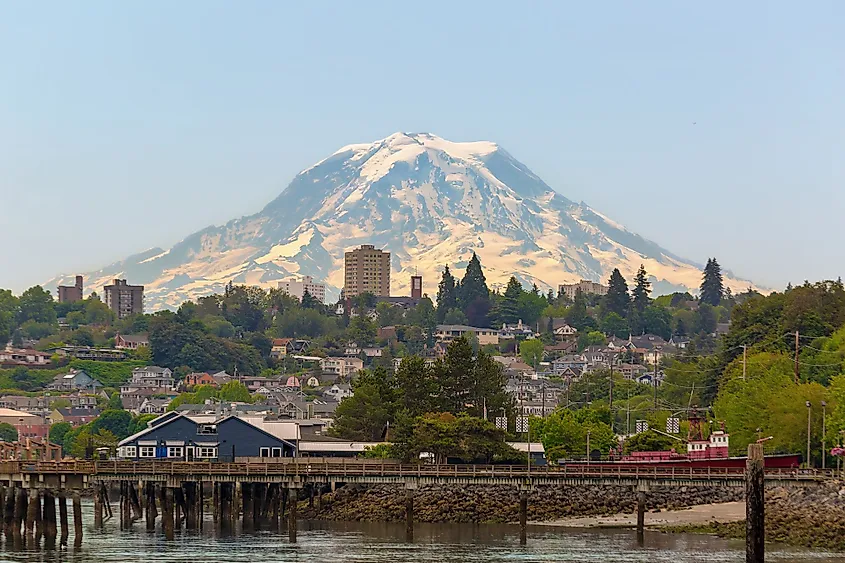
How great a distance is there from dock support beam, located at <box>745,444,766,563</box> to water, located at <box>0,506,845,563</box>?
14.7 meters

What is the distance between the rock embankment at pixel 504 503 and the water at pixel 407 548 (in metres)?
3.87

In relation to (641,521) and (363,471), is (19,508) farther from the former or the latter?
(641,521)

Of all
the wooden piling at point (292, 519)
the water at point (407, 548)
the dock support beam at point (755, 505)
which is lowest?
the water at point (407, 548)

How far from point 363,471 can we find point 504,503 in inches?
518

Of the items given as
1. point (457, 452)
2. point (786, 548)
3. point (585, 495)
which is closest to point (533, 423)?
point (457, 452)

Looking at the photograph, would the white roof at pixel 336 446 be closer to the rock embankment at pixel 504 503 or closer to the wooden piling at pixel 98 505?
the rock embankment at pixel 504 503

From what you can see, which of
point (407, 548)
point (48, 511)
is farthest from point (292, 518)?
point (48, 511)

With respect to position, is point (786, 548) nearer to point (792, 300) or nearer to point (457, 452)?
point (457, 452)

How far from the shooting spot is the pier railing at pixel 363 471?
9475 cm

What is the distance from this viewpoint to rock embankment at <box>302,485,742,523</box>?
4171 inches

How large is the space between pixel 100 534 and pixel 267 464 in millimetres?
10406

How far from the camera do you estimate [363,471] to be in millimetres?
97438

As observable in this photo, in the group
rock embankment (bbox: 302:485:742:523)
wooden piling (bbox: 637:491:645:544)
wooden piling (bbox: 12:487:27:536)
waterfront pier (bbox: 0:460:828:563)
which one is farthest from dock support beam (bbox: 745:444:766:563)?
wooden piling (bbox: 12:487:27:536)

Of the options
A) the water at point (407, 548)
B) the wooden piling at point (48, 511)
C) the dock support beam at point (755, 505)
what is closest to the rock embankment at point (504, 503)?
the water at point (407, 548)
